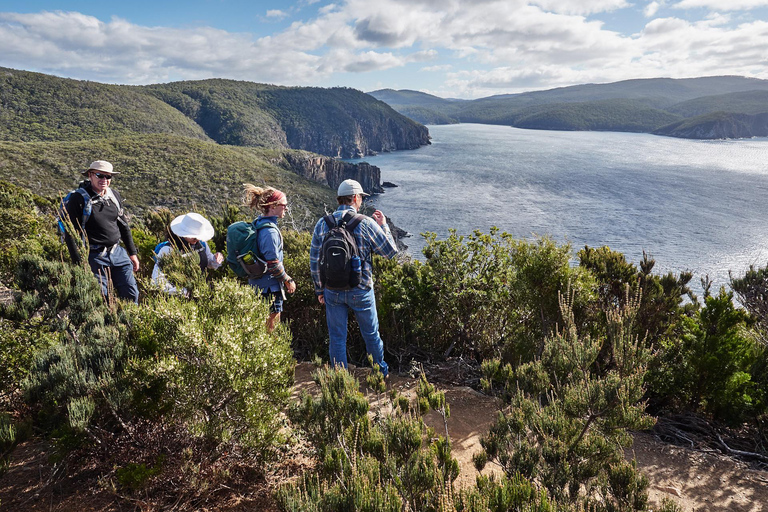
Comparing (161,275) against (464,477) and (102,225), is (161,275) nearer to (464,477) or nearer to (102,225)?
(102,225)

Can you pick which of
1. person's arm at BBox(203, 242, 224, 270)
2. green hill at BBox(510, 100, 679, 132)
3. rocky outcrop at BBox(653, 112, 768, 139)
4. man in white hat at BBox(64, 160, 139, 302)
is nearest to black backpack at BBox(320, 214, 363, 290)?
person's arm at BBox(203, 242, 224, 270)

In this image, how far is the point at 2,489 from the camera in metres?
2.24

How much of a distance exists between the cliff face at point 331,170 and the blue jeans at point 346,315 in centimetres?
7727

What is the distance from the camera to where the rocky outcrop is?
12988 centimetres

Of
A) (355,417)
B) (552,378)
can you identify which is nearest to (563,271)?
(552,378)

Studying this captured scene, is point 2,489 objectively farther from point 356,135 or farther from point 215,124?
point 356,135

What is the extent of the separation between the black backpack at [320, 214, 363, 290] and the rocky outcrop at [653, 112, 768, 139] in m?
167

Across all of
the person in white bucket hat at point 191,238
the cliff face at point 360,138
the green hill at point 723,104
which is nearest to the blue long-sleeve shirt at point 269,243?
the person in white bucket hat at point 191,238

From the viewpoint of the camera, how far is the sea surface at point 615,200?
38281mm

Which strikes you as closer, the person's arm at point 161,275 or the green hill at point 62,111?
the person's arm at point 161,275

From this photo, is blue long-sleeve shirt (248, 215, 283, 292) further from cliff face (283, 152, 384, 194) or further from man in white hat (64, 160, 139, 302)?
cliff face (283, 152, 384, 194)

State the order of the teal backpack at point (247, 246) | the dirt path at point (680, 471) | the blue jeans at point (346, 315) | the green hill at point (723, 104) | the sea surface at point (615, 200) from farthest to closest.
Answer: the green hill at point (723, 104), the sea surface at point (615, 200), the teal backpack at point (247, 246), the blue jeans at point (346, 315), the dirt path at point (680, 471)

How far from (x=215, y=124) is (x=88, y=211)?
133 meters

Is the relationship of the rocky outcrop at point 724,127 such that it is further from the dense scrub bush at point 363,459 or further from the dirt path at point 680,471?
the dense scrub bush at point 363,459
